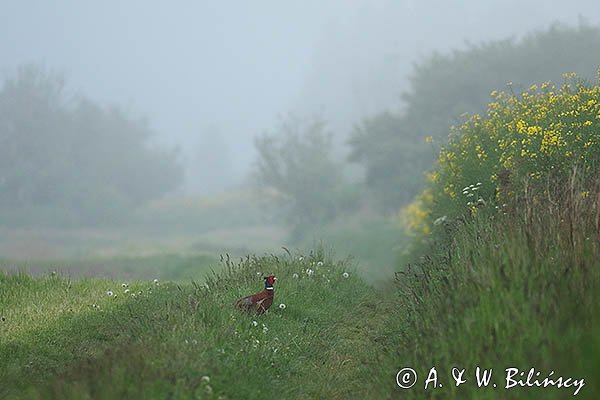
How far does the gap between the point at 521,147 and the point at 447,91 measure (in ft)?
65.9

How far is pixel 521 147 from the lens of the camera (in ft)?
35.3

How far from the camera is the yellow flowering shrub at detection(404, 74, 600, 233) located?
31.9 feet

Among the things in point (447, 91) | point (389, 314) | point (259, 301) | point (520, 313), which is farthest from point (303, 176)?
point (520, 313)

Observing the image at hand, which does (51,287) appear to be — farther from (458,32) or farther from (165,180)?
(458,32)

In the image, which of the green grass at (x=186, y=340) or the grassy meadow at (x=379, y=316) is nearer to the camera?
the grassy meadow at (x=379, y=316)

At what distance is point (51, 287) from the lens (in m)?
10.1

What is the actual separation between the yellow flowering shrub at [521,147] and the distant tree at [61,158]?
34667mm

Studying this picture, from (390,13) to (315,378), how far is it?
9766 cm

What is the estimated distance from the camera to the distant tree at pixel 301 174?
36344mm

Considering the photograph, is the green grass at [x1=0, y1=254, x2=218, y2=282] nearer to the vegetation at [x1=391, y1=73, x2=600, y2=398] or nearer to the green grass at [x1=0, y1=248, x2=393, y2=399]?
the green grass at [x1=0, y1=248, x2=393, y2=399]

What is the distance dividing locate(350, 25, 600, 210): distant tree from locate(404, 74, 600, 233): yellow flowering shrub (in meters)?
15.6

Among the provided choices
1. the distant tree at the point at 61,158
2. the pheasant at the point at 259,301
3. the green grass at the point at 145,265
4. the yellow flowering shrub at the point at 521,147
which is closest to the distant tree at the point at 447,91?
the green grass at the point at 145,265

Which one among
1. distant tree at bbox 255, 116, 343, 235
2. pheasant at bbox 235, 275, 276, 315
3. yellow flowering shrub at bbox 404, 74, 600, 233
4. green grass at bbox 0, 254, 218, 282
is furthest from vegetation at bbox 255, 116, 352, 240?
pheasant at bbox 235, 275, 276, 315

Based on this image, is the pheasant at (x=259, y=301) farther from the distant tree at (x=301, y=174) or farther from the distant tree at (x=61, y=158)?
the distant tree at (x=61, y=158)
